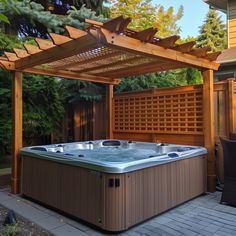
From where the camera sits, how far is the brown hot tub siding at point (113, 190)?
2.88 metres

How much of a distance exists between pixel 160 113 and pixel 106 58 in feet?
5.82

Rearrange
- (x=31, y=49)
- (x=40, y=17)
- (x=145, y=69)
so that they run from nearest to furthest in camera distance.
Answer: (x=31, y=49), (x=145, y=69), (x=40, y=17)

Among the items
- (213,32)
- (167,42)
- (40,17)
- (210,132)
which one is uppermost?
(213,32)

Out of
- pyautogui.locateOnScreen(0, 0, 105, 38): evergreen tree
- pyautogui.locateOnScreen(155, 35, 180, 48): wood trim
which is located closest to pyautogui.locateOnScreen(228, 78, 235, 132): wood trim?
pyautogui.locateOnScreen(155, 35, 180, 48): wood trim

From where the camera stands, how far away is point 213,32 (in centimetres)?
1852

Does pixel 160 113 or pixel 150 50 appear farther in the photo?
pixel 160 113

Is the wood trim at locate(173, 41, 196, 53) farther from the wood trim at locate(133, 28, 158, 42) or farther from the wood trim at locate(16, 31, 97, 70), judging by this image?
the wood trim at locate(16, 31, 97, 70)

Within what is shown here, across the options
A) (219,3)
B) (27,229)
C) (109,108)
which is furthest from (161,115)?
(219,3)

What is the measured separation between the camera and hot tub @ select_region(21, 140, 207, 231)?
288 centimetres

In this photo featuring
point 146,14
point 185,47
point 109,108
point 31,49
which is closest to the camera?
point 185,47

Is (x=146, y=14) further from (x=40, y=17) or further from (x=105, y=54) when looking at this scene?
(x=105, y=54)

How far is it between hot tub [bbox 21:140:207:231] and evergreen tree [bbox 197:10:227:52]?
52.1 ft

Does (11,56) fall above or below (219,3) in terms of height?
below

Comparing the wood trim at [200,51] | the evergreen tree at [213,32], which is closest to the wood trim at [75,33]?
the wood trim at [200,51]
